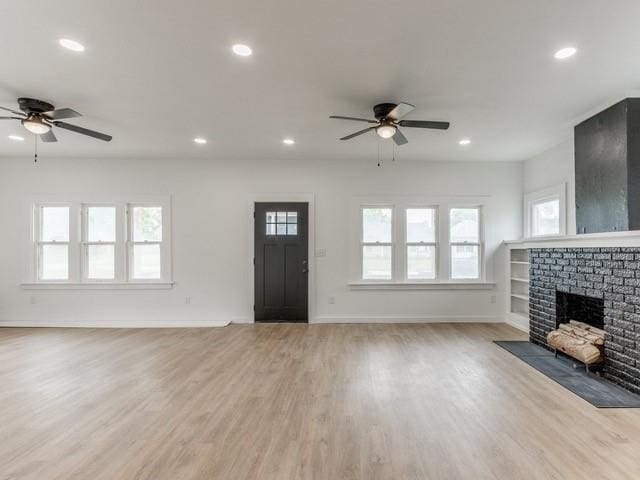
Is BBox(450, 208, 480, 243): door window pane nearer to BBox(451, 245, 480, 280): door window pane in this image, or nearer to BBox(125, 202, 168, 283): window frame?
BBox(451, 245, 480, 280): door window pane

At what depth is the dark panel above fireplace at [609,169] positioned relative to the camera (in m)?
3.27

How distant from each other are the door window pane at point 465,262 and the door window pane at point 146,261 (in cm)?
527

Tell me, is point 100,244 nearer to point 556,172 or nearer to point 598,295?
point 598,295

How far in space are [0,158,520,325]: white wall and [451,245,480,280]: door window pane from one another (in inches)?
8.6

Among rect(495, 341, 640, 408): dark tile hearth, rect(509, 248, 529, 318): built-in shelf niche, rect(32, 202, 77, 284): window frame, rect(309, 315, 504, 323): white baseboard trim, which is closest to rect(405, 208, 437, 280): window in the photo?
rect(309, 315, 504, 323): white baseboard trim

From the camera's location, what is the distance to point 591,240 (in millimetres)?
3395

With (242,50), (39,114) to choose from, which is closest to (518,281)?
(242,50)

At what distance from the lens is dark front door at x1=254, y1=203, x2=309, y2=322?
18.3 feet

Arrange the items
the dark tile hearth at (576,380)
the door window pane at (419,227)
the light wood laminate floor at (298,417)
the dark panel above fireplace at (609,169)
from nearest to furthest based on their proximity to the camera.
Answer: the light wood laminate floor at (298,417) → the dark tile hearth at (576,380) → the dark panel above fireplace at (609,169) → the door window pane at (419,227)

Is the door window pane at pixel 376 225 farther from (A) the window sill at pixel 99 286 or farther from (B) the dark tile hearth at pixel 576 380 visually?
(A) the window sill at pixel 99 286

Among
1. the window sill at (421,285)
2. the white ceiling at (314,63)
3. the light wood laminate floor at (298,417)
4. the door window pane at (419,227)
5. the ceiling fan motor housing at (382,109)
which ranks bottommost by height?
the light wood laminate floor at (298,417)

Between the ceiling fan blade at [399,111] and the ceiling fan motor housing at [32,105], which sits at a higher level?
the ceiling fan motor housing at [32,105]

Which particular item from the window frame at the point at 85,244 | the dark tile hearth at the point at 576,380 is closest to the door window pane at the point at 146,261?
the window frame at the point at 85,244

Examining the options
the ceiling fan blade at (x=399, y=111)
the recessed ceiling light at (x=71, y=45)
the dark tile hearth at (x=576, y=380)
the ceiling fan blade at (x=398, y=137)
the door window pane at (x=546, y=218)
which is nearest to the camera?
the recessed ceiling light at (x=71, y=45)
